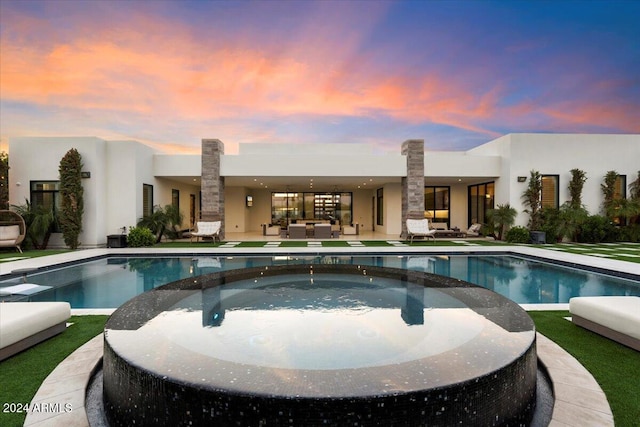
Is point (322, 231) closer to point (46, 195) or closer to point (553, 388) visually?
point (46, 195)

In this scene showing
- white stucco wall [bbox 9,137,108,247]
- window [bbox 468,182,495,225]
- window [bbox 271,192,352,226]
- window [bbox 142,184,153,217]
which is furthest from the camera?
window [bbox 271,192,352,226]

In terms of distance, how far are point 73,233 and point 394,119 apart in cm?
1371

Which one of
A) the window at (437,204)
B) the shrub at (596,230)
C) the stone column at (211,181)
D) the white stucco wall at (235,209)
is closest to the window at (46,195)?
the stone column at (211,181)

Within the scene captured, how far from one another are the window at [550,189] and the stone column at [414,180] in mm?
4877

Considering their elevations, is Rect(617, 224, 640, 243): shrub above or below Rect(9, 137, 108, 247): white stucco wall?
below

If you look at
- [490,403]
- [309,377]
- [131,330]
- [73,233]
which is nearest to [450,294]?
[490,403]

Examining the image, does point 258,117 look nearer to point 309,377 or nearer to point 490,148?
point 490,148

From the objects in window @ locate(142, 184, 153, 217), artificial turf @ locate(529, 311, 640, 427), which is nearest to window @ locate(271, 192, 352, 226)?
window @ locate(142, 184, 153, 217)

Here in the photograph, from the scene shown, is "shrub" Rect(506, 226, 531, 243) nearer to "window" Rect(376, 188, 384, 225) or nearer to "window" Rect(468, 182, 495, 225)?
"window" Rect(468, 182, 495, 225)

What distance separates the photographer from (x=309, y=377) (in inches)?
77.3

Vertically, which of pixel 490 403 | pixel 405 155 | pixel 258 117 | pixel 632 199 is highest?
pixel 258 117

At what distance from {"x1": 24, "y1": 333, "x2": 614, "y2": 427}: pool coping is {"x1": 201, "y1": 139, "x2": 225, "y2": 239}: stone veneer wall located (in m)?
11.2

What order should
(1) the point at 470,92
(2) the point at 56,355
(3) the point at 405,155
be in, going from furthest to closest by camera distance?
(3) the point at 405,155 < (1) the point at 470,92 < (2) the point at 56,355

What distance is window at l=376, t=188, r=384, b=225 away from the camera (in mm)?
18516
